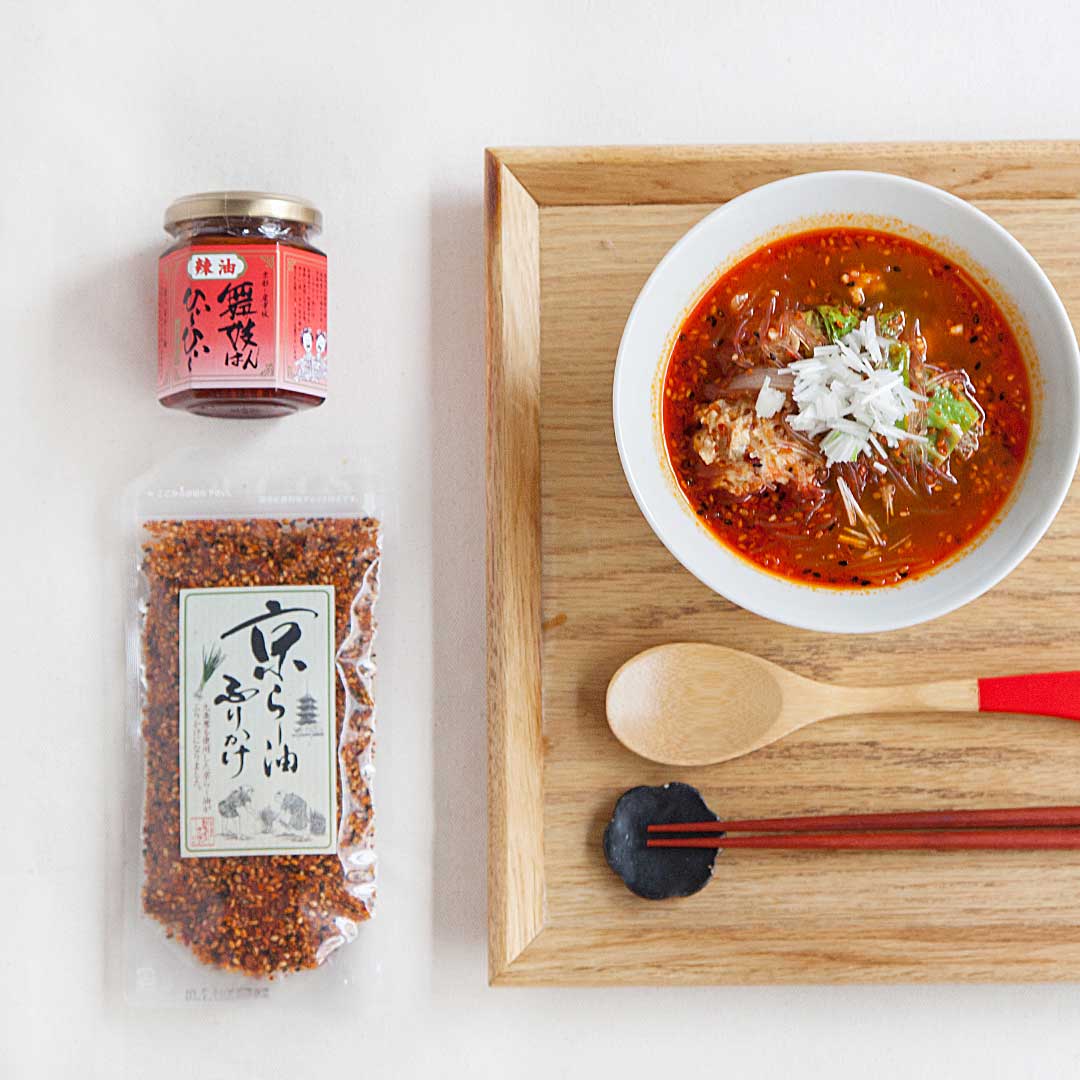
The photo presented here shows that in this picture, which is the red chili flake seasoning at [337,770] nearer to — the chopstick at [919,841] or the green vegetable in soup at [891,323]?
the chopstick at [919,841]

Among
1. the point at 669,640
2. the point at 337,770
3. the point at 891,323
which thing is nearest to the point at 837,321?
the point at 891,323

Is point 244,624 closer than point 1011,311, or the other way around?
point 1011,311

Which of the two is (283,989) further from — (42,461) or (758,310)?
(758,310)

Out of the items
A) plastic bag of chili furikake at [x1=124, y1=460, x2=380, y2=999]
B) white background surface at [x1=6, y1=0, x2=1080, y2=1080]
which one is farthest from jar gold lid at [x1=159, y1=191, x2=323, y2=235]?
plastic bag of chili furikake at [x1=124, y1=460, x2=380, y2=999]

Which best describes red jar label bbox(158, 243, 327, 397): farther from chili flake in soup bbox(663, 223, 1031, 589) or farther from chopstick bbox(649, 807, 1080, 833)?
chopstick bbox(649, 807, 1080, 833)

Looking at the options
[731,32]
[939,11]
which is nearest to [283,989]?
[731,32]

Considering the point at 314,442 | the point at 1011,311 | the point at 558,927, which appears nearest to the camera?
the point at 1011,311
